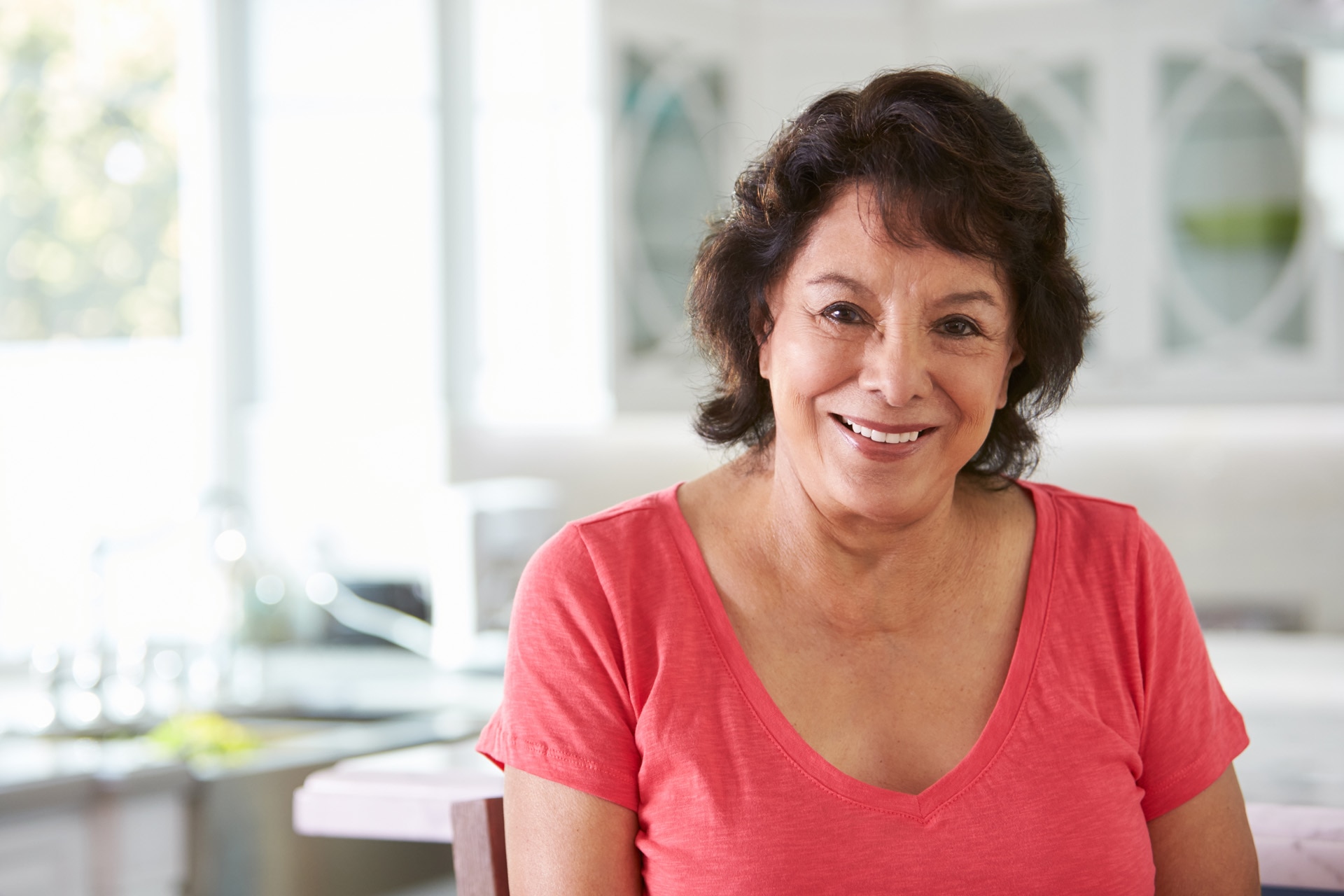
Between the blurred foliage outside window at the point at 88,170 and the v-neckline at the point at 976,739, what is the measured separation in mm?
2220

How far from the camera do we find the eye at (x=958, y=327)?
99cm

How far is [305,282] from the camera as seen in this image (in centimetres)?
299

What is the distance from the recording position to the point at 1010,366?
1090mm

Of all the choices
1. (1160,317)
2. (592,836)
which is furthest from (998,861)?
(1160,317)

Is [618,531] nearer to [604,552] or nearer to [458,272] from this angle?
[604,552]

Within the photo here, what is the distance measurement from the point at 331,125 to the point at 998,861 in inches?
97.7

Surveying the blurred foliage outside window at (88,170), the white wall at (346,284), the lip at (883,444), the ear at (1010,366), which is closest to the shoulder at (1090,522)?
the ear at (1010,366)

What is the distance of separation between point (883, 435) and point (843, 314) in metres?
0.10

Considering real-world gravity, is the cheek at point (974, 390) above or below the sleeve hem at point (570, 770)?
above

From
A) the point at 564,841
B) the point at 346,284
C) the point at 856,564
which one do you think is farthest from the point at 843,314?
the point at 346,284

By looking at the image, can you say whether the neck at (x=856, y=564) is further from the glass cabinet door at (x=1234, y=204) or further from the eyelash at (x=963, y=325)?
the glass cabinet door at (x=1234, y=204)

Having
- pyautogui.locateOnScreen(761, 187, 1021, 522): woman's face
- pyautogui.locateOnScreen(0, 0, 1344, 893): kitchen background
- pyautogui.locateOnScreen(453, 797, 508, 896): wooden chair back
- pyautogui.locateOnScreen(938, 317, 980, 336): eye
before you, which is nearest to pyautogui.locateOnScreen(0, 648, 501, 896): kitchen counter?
pyautogui.locateOnScreen(0, 0, 1344, 893): kitchen background

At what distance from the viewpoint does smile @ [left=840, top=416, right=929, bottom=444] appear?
3.24ft

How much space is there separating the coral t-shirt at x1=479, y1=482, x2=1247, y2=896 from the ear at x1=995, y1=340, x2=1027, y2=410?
15 cm
